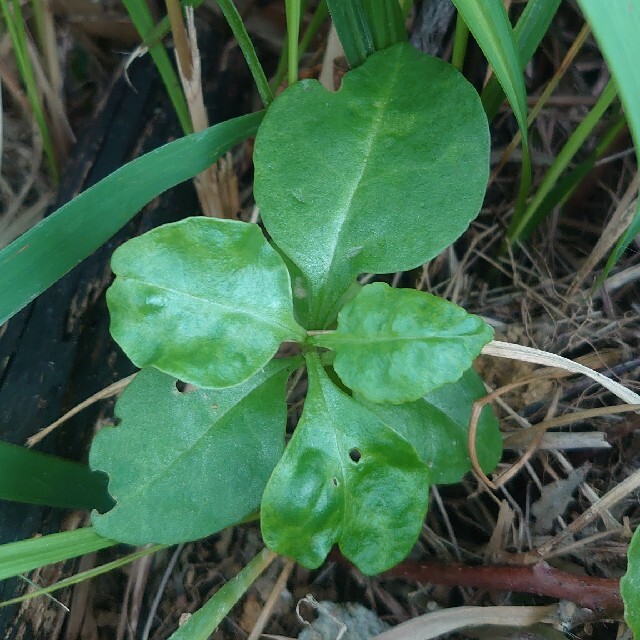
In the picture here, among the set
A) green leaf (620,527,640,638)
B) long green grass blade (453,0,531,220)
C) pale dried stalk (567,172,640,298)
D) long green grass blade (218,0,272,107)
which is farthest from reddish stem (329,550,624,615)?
long green grass blade (218,0,272,107)

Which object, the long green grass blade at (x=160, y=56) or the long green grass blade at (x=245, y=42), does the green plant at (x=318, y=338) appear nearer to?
the long green grass blade at (x=245, y=42)

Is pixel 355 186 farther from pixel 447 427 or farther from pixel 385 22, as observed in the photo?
pixel 447 427

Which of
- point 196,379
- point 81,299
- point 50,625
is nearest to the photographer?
point 196,379

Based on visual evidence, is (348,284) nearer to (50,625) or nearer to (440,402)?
(440,402)

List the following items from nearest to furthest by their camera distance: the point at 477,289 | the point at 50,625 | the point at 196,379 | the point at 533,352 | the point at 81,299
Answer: the point at 196,379 < the point at 533,352 < the point at 50,625 < the point at 81,299 < the point at 477,289

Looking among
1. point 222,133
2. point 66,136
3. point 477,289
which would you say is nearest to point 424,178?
point 222,133

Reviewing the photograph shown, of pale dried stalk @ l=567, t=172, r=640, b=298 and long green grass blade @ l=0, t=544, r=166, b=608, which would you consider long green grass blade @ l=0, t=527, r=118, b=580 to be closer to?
long green grass blade @ l=0, t=544, r=166, b=608
